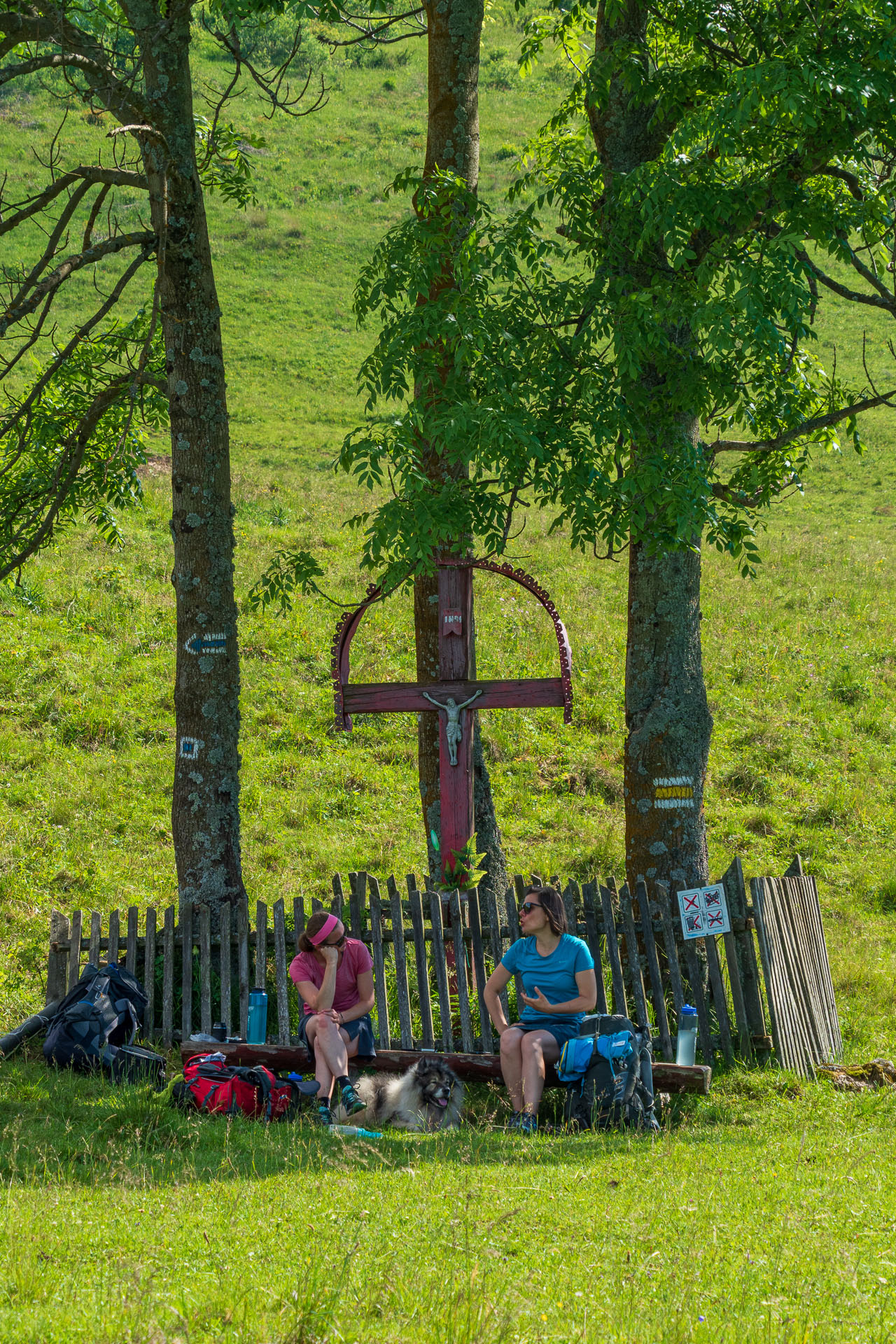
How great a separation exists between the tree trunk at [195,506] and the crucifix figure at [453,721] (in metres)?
1.56

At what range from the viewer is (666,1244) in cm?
402

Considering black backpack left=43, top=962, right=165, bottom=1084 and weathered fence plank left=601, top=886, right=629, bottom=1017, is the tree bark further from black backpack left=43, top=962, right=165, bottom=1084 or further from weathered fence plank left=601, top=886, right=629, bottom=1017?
black backpack left=43, top=962, right=165, bottom=1084

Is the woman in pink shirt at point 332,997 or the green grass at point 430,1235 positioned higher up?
the woman in pink shirt at point 332,997

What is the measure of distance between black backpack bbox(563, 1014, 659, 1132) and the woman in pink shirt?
126 centimetres

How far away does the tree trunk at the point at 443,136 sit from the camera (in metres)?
9.20

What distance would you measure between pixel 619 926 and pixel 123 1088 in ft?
10.8

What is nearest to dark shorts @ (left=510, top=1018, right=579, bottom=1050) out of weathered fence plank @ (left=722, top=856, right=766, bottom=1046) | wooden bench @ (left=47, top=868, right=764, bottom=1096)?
wooden bench @ (left=47, top=868, right=764, bottom=1096)

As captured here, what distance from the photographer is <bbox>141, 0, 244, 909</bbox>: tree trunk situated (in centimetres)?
803

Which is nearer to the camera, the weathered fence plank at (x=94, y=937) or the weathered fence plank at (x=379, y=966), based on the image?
the weathered fence plank at (x=379, y=966)

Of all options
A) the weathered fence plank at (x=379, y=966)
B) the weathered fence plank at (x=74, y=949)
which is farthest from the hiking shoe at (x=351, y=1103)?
the weathered fence plank at (x=74, y=949)

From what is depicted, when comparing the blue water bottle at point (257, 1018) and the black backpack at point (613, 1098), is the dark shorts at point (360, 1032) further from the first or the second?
the black backpack at point (613, 1098)

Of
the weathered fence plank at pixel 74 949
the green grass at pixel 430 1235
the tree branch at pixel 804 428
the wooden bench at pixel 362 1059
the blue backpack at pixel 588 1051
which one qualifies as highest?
the tree branch at pixel 804 428

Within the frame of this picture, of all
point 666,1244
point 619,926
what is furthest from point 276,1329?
point 619,926

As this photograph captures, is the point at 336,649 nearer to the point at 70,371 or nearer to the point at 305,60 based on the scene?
the point at 70,371
